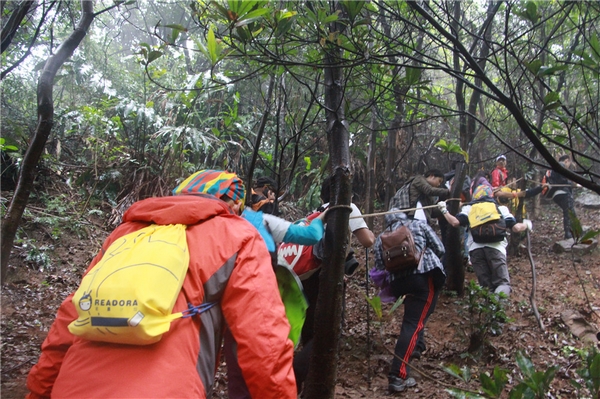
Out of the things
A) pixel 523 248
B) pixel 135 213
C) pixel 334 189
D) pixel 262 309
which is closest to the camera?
pixel 262 309

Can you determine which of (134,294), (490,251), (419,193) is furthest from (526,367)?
(490,251)

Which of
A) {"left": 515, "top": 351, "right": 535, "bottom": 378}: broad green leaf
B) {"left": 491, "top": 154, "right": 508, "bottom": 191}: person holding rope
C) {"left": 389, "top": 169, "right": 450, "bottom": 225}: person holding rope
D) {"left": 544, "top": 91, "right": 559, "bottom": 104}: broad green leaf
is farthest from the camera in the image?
{"left": 491, "top": 154, "right": 508, "bottom": 191}: person holding rope

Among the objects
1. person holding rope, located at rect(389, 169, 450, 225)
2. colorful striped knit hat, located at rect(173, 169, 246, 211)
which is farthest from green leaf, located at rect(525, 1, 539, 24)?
person holding rope, located at rect(389, 169, 450, 225)

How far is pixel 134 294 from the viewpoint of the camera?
150 cm

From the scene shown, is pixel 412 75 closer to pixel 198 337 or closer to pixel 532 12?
pixel 532 12

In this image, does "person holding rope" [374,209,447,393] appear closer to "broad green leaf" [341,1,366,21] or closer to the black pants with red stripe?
the black pants with red stripe

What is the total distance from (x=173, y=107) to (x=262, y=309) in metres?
7.34

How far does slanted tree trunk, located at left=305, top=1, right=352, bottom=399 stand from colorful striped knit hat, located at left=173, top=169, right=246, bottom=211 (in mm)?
547

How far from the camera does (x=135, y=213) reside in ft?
6.41

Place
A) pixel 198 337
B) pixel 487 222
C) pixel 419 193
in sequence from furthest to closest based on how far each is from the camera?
pixel 487 222 → pixel 419 193 → pixel 198 337

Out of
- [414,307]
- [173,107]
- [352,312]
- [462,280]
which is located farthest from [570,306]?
[173,107]

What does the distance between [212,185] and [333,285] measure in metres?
0.81

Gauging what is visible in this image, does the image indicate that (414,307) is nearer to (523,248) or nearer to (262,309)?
(262,309)

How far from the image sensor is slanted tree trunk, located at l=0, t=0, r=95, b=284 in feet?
8.35
